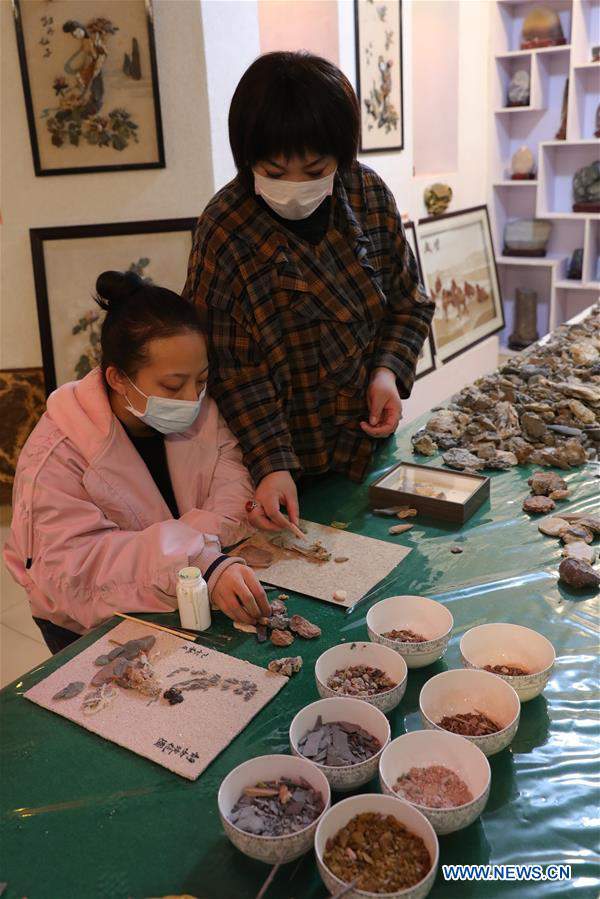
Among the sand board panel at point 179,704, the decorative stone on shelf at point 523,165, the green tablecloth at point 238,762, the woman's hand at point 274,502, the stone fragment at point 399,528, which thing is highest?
the decorative stone on shelf at point 523,165

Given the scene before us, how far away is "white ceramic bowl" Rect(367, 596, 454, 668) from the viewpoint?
121cm

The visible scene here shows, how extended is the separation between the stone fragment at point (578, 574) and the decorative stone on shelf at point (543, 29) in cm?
456

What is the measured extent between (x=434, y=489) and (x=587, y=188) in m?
4.05

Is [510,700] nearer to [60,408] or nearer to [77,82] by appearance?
[60,408]

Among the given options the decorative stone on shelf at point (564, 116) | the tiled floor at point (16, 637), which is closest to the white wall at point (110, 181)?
the tiled floor at point (16, 637)

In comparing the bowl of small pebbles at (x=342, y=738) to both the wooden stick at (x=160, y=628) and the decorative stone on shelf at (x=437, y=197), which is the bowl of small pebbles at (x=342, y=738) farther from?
the decorative stone on shelf at (x=437, y=197)

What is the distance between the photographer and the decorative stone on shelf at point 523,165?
527 centimetres

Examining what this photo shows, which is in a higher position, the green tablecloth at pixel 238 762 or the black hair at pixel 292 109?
the black hair at pixel 292 109

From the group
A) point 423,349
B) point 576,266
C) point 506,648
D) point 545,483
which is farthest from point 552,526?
point 576,266

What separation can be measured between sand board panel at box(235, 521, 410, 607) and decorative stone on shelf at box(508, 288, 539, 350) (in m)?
4.26

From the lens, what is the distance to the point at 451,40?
4715 millimetres

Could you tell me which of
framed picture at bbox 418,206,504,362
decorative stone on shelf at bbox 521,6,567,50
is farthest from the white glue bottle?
decorative stone on shelf at bbox 521,6,567,50

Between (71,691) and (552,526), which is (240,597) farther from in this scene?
(552,526)

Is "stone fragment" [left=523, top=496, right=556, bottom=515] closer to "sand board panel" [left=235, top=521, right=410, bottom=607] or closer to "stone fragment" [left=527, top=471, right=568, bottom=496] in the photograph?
"stone fragment" [left=527, top=471, right=568, bottom=496]
